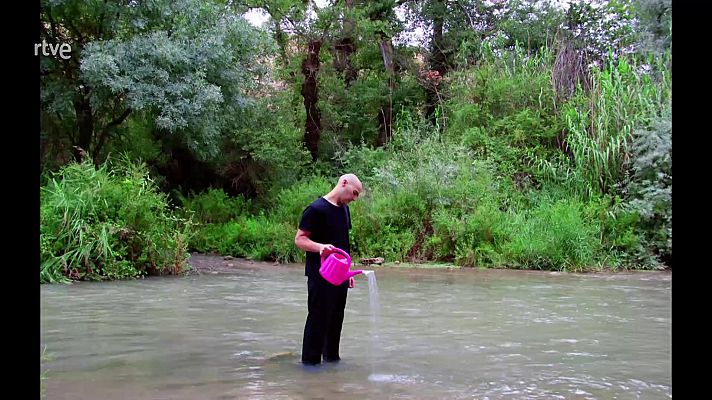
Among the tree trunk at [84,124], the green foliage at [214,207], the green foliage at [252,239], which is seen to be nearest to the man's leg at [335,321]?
the green foliage at [252,239]

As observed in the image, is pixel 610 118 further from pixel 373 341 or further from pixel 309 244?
pixel 309 244

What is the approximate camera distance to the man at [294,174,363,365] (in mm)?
6285

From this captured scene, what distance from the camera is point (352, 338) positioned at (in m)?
7.82

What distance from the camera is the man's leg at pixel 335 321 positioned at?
6.38 m

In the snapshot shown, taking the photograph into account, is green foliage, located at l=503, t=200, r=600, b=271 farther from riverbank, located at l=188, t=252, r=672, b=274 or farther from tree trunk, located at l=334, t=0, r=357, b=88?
tree trunk, located at l=334, t=0, r=357, b=88

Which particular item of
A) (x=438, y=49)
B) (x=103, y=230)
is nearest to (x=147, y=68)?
(x=103, y=230)

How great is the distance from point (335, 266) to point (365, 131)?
1790cm

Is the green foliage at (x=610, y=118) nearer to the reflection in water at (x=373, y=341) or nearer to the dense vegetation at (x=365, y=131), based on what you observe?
the dense vegetation at (x=365, y=131)

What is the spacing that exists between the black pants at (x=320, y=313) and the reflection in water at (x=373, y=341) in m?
0.17

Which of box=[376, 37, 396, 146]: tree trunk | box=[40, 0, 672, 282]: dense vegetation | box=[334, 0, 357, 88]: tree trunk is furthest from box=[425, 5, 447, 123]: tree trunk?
box=[334, 0, 357, 88]: tree trunk

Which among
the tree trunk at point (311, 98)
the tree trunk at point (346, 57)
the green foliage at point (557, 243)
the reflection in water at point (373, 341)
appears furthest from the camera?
the tree trunk at point (346, 57)
